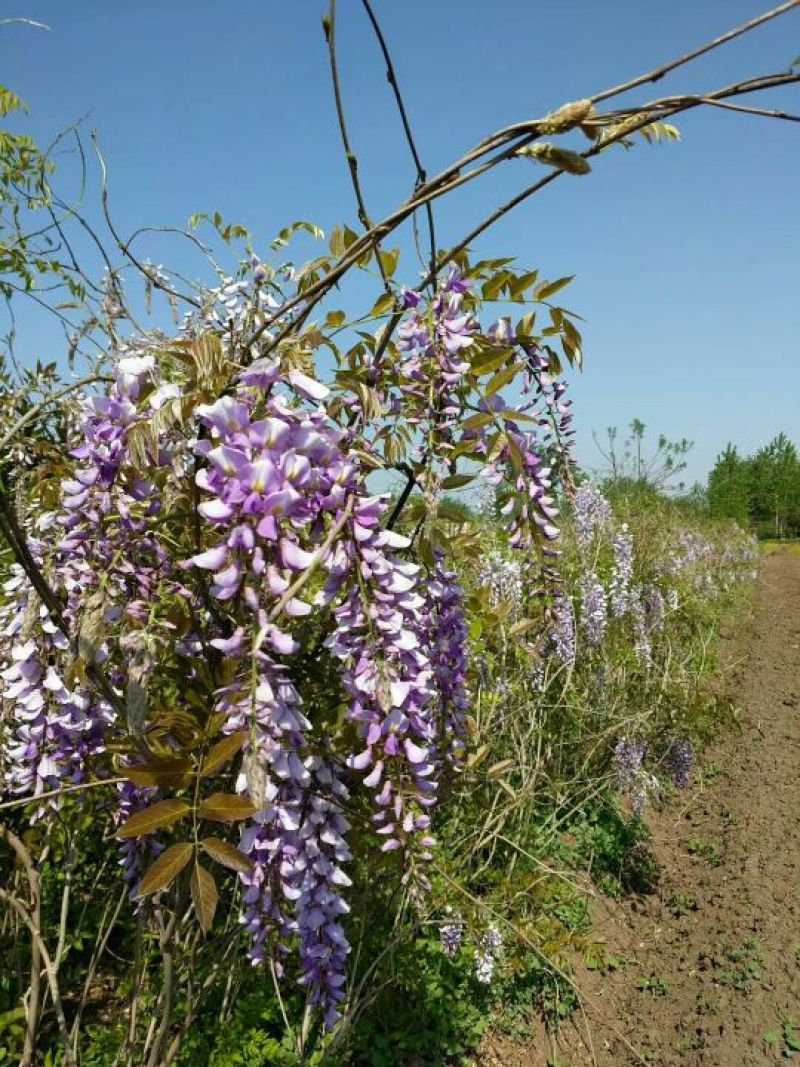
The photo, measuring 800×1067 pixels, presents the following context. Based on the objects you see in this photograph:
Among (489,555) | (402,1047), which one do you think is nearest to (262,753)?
(402,1047)

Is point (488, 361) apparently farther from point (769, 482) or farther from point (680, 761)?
point (769, 482)

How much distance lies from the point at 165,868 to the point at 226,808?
0.29 feet

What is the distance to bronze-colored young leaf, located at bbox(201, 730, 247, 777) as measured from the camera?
854 millimetres

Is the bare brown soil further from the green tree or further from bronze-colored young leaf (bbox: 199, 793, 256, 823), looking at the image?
the green tree

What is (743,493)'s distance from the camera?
119 ft

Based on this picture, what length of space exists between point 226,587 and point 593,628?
4.12 m

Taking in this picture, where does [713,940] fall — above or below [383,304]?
below

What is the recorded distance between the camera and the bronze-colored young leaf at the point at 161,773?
0.88m

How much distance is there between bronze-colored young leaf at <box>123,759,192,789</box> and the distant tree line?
40765 millimetres

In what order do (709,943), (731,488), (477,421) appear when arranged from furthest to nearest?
(731,488)
(709,943)
(477,421)

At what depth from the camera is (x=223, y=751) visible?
87cm

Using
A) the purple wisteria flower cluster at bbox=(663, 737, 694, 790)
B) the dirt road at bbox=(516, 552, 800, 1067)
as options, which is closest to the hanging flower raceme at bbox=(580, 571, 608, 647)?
the purple wisteria flower cluster at bbox=(663, 737, 694, 790)

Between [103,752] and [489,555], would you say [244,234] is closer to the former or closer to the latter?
[103,752]

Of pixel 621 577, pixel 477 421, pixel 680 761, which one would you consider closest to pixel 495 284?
pixel 477 421
